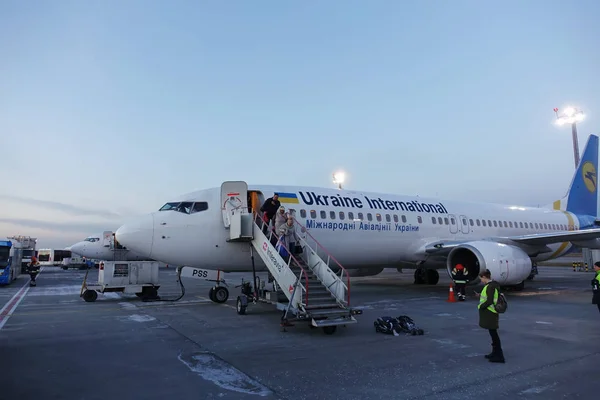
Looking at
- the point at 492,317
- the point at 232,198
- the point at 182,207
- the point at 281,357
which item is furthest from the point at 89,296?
the point at 492,317

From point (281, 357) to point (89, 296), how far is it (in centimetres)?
1018

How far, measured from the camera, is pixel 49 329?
28.3 feet

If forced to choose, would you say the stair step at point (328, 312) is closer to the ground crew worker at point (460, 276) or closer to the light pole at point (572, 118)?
the ground crew worker at point (460, 276)

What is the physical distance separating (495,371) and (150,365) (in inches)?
188

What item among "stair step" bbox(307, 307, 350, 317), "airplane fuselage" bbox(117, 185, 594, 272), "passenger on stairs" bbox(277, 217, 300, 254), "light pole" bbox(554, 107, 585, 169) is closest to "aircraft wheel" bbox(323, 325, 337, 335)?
"stair step" bbox(307, 307, 350, 317)

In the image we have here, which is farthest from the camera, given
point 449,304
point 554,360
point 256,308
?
point 449,304

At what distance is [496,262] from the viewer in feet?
43.2

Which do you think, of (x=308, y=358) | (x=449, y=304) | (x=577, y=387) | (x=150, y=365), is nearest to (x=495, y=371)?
(x=577, y=387)

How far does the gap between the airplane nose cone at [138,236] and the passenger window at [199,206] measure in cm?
122

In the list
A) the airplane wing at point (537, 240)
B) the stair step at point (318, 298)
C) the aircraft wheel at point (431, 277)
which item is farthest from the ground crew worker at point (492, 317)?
the aircraft wheel at point (431, 277)

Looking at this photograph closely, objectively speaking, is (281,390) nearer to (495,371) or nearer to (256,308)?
(495,371)

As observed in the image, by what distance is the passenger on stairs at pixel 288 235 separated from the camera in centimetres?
1015

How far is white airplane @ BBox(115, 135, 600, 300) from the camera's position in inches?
448

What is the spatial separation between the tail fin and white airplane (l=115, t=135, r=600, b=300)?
471 cm
